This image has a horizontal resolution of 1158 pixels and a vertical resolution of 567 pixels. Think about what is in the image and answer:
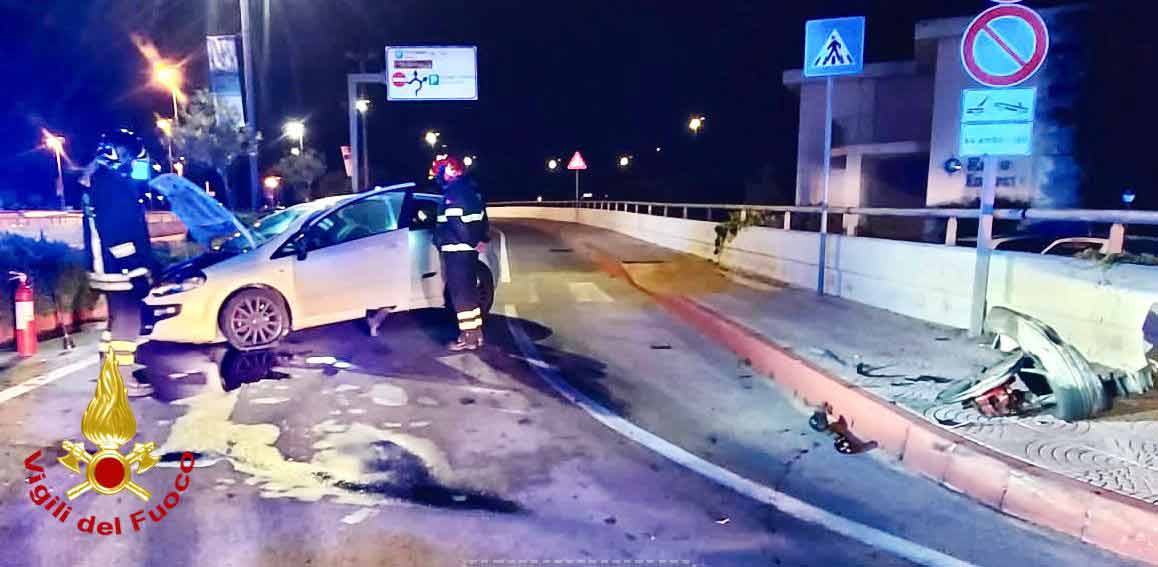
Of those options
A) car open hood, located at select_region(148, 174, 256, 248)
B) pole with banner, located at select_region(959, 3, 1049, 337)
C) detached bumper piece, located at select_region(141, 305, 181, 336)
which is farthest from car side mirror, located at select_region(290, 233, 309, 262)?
pole with banner, located at select_region(959, 3, 1049, 337)

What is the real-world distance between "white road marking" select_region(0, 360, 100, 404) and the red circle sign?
8516 mm

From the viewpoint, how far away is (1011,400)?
555cm

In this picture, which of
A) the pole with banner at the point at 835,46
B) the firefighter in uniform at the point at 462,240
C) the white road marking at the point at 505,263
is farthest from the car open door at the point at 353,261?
the pole with banner at the point at 835,46

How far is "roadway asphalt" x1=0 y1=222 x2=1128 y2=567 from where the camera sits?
3.87 meters

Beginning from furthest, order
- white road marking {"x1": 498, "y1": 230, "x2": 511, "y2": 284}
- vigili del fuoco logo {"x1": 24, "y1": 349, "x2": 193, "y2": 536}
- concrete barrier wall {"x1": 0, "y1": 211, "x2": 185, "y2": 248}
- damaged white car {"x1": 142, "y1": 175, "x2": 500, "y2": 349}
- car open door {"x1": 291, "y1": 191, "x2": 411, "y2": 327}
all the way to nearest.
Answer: concrete barrier wall {"x1": 0, "y1": 211, "x2": 185, "y2": 248} → white road marking {"x1": 498, "y1": 230, "x2": 511, "y2": 284} → car open door {"x1": 291, "y1": 191, "x2": 411, "y2": 327} → damaged white car {"x1": 142, "y1": 175, "x2": 500, "y2": 349} → vigili del fuoco logo {"x1": 24, "y1": 349, "x2": 193, "y2": 536}

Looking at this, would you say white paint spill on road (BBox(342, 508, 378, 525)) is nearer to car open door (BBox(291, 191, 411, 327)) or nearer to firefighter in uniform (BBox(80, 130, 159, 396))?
firefighter in uniform (BBox(80, 130, 159, 396))

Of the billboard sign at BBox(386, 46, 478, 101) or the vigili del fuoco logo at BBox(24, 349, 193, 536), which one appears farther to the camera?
Answer: the billboard sign at BBox(386, 46, 478, 101)

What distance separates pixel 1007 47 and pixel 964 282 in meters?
2.44

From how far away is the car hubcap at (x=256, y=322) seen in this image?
8.08m

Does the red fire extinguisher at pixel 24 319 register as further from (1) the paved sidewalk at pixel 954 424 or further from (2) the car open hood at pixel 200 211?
(1) the paved sidewalk at pixel 954 424

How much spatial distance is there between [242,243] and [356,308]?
4.44ft

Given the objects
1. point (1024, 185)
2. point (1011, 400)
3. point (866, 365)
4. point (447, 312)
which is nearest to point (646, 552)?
point (1011, 400)

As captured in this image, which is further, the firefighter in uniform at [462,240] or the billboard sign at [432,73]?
the billboard sign at [432,73]

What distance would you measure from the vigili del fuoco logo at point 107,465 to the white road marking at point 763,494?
284 centimetres
